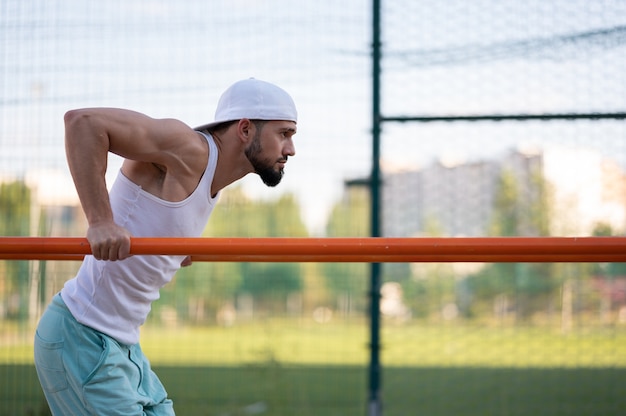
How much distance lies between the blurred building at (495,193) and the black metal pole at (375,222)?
54cm

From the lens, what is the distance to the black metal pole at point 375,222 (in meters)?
4.12

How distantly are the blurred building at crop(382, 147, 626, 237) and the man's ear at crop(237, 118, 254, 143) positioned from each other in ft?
7.96

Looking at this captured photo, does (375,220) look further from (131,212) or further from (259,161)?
(131,212)

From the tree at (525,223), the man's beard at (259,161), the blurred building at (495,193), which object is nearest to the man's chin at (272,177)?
the man's beard at (259,161)

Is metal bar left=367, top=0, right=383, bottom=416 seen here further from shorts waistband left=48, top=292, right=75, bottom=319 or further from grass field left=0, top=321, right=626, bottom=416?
shorts waistband left=48, top=292, right=75, bottom=319

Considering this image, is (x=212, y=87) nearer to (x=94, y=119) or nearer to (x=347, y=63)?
(x=347, y=63)

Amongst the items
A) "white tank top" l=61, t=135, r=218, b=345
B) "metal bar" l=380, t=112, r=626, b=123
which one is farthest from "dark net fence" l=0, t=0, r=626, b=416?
"white tank top" l=61, t=135, r=218, b=345

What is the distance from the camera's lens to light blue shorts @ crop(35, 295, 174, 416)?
2240 millimetres

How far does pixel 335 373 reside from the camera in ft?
18.1

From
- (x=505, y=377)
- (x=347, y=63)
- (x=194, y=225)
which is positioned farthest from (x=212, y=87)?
(x=505, y=377)

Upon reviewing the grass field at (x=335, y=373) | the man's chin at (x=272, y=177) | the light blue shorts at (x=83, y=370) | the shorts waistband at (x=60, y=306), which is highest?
the man's chin at (x=272, y=177)

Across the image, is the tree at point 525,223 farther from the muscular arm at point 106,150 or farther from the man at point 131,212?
the muscular arm at point 106,150

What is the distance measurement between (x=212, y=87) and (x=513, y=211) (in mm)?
2483

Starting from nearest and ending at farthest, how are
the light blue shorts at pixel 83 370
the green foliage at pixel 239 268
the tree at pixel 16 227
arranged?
the light blue shorts at pixel 83 370, the tree at pixel 16 227, the green foliage at pixel 239 268
